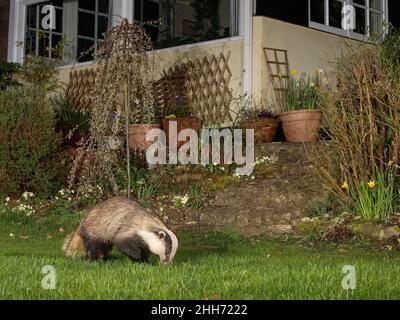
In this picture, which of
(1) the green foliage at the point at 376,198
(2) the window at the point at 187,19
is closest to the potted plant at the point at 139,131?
(2) the window at the point at 187,19

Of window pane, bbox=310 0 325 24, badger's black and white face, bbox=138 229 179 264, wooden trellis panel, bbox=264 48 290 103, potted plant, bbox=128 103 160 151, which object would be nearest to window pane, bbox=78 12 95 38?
potted plant, bbox=128 103 160 151

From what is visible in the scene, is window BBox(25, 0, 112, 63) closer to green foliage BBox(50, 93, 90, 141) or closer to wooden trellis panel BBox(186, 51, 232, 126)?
green foliage BBox(50, 93, 90, 141)

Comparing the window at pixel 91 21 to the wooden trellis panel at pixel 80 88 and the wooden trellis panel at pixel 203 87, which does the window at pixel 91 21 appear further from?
the wooden trellis panel at pixel 203 87

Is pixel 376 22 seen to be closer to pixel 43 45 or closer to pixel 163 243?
pixel 43 45

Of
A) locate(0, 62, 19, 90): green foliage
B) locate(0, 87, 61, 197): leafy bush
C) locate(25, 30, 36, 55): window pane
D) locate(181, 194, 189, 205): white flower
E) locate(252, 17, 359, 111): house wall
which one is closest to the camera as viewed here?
locate(181, 194, 189, 205): white flower

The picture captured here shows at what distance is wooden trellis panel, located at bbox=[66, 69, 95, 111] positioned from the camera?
48.2 feet

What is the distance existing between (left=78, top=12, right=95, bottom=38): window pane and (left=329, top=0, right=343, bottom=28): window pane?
18.0ft

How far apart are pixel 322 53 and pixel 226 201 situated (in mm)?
5065

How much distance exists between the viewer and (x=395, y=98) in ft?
28.6

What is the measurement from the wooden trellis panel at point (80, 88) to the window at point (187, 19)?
149cm

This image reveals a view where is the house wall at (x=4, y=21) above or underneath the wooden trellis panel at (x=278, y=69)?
above

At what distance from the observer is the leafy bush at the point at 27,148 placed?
11.0 metres

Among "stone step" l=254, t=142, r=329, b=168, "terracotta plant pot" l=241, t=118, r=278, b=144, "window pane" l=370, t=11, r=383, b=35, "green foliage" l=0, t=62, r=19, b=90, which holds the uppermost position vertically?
"window pane" l=370, t=11, r=383, b=35
